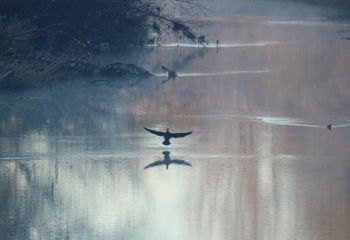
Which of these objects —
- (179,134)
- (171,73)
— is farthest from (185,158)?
(171,73)

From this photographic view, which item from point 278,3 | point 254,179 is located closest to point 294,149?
point 254,179

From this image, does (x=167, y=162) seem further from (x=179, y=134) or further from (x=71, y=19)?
(x=71, y=19)

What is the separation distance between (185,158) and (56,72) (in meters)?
7.17

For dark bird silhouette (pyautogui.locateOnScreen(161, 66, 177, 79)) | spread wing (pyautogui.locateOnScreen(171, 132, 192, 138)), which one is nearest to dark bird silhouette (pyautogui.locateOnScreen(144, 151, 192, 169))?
spread wing (pyautogui.locateOnScreen(171, 132, 192, 138))

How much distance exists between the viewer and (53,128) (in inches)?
564

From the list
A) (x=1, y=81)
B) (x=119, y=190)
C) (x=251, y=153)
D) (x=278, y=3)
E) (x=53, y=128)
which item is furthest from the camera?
(x=278, y=3)

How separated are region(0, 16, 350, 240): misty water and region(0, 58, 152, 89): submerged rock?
0.29 meters

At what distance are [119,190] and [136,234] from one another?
5.41ft

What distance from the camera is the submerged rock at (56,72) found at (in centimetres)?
1739

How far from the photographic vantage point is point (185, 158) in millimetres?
11992

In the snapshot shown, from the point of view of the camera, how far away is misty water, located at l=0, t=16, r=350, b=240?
30.0ft

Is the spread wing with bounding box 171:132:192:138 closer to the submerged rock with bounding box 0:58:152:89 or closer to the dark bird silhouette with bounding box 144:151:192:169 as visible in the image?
the dark bird silhouette with bounding box 144:151:192:169

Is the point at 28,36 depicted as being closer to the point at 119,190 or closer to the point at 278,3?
the point at 119,190

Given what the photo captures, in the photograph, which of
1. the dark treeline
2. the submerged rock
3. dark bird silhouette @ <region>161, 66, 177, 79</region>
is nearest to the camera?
the submerged rock
